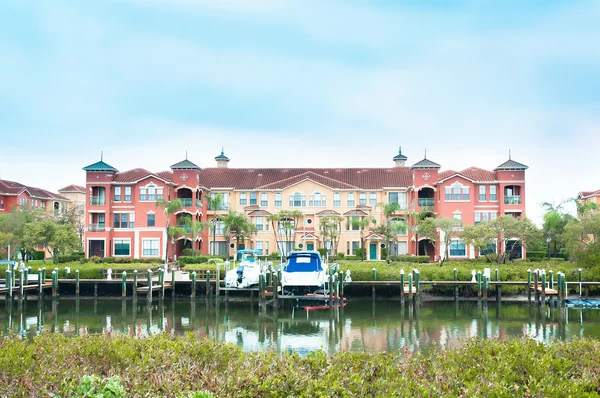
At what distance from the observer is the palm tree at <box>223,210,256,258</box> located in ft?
182

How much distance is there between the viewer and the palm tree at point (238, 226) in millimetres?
55594

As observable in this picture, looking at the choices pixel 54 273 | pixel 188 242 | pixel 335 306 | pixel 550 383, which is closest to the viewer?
pixel 550 383

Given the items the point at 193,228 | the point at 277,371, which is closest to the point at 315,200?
the point at 193,228

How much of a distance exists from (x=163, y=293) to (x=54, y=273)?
24.4 feet

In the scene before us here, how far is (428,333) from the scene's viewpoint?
27438 millimetres

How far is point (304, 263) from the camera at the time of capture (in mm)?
36594

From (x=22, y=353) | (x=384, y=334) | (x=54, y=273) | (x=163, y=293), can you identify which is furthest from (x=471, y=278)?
(x=22, y=353)

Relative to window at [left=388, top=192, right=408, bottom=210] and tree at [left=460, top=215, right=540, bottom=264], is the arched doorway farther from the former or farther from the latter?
tree at [left=460, top=215, right=540, bottom=264]

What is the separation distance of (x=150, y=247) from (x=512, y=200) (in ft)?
120

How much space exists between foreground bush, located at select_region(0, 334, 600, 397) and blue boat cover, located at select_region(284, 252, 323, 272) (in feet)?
79.5

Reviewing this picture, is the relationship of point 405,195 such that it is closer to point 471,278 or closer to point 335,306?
point 471,278

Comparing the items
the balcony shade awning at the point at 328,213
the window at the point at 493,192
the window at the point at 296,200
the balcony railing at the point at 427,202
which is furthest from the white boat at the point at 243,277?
the window at the point at 493,192

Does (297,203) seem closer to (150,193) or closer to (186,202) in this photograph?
(186,202)

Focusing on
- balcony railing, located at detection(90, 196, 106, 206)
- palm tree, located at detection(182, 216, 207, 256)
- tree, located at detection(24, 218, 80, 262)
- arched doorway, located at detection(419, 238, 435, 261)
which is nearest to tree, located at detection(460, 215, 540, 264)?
arched doorway, located at detection(419, 238, 435, 261)
